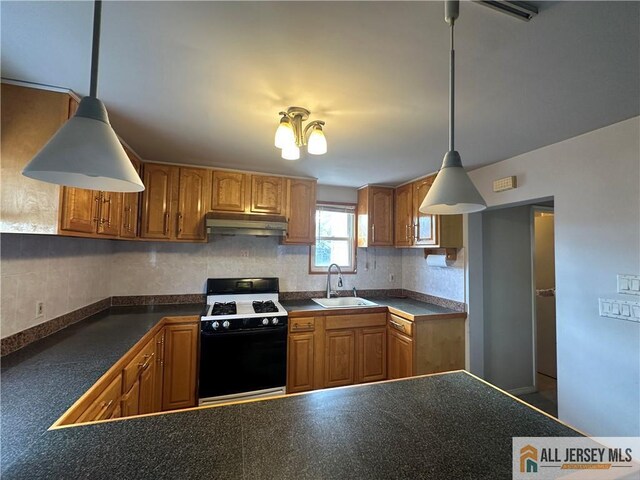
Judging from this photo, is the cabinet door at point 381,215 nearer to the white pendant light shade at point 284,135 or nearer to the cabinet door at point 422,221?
the cabinet door at point 422,221

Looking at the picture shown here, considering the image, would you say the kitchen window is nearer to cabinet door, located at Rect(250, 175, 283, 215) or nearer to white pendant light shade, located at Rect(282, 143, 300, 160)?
cabinet door, located at Rect(250, 175, 283, 215)

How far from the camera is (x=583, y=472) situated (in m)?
0.73

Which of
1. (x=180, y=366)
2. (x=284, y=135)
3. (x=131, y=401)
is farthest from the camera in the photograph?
(x=180, y=366)

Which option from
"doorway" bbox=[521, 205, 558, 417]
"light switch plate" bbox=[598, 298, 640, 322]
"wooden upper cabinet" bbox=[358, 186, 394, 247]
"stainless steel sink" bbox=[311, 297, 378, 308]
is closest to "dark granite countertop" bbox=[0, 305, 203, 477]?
"stainless steel sink" bbox=[311, 297, 378, 308]

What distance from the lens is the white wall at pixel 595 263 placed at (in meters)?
1.66

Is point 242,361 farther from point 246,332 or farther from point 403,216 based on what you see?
point 403,216

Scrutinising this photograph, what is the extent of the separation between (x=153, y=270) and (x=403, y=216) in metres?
2.75

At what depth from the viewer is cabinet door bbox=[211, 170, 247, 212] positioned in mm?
2846

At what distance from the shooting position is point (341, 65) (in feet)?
4.08

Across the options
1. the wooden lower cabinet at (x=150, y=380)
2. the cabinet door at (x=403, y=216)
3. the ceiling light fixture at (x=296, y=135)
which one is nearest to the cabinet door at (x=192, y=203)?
the wooden lower cabinet at (x=150, y=380)

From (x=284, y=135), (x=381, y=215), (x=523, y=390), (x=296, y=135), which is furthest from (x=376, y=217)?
(x=523, y=390)

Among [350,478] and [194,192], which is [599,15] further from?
[194,192]

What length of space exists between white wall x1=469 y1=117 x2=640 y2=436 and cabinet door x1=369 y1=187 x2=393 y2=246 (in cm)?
156

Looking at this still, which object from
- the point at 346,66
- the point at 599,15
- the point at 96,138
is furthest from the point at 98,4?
the point at 599,15
